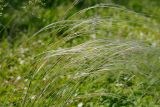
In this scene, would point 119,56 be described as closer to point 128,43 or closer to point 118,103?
point 128,43

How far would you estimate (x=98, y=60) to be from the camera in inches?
116

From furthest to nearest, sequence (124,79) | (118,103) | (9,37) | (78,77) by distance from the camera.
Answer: (9,37)
(124,79)
(118,103)
(78,77)

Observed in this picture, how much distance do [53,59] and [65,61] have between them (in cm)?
11

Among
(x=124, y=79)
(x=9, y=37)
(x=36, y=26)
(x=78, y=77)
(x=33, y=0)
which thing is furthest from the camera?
(x=36, y=26)

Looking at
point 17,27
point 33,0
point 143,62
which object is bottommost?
point 17,27

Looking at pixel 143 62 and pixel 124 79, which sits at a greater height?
pixel 143 62

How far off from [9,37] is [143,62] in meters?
2.41

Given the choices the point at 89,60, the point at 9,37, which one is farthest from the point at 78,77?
the point at 9,37

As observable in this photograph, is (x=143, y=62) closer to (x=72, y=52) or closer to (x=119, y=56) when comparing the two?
(x=119, y=56)

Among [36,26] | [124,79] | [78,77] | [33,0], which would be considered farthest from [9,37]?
[78,77]

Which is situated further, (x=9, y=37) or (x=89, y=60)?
(x=9, y=37)

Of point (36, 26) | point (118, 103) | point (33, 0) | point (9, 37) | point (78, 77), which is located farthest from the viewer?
point (36, 26)

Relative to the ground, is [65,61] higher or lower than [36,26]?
higher

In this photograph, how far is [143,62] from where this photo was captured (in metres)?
2.94
